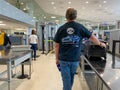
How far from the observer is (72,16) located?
256 centimetres

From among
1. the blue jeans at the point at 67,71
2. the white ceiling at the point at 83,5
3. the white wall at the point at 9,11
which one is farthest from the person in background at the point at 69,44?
the white ceiling at the point at 83,5

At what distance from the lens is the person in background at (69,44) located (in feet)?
8.24

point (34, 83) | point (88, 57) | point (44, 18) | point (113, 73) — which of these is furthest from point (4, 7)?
point (44, 18)

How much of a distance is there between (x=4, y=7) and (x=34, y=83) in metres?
4.27

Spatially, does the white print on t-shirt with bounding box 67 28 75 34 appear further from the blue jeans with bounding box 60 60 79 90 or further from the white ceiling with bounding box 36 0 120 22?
the white ceiling with bounding box 36 0 120 22

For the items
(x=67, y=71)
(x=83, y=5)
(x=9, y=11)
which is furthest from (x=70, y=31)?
(x=83, y=5)

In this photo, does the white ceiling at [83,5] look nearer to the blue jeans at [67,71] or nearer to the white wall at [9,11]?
the white wall at [9,11]

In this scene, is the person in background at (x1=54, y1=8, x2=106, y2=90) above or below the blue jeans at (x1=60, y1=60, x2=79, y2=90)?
above

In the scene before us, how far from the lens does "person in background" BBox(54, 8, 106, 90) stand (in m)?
2.51

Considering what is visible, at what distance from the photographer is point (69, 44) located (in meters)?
2.52

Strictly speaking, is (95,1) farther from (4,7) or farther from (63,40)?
(63,40)

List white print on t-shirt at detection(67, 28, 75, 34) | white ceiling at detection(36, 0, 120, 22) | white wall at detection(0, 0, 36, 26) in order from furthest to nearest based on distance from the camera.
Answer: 1. white ceiling at detection(36, 0, 120, 22)
2. white wall at detection(0, 0, 36, 26)
3. white print on t-shirt at detection(67, 28, 75, 34)

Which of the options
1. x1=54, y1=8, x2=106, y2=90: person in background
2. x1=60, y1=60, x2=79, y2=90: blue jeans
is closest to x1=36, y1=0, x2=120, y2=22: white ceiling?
x1=54, y1=8, x2=106, y2=90: person in background

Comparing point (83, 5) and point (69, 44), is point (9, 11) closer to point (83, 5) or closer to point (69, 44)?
point (69, 44)
